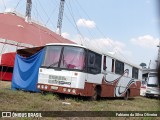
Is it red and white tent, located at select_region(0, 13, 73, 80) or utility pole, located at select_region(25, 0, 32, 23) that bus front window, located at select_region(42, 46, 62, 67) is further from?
utility pole, located at select_region(25, 0, 32, 23)

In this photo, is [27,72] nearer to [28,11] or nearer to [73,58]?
[73,58]

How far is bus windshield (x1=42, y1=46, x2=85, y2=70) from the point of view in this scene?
1158 centimetres

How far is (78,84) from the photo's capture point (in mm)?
11367

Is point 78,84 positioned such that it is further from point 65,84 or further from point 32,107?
point 32,107

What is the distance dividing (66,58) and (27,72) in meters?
2.67

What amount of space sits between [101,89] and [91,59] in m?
1.80

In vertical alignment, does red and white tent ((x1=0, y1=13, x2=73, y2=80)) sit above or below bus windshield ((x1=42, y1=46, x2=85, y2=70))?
above

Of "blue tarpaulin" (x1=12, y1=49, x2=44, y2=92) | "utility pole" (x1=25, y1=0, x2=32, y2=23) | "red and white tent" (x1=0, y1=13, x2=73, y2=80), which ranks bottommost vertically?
"blue tarpaulin" (x1=12, y1=49, x2=44, y2=92)


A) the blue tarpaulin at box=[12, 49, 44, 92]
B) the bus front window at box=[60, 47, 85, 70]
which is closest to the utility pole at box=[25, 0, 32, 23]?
the blue tarpaulin at box=[12, 49, 44, 92]

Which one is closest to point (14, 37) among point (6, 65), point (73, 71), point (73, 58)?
point (6, 65)

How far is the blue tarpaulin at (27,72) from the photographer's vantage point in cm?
1316

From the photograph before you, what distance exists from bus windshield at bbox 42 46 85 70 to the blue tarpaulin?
2.85 ft

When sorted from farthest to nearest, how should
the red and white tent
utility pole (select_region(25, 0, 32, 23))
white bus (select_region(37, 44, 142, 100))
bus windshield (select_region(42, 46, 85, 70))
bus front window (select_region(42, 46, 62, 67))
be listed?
utility pole (select_region(25, 0, 32, 23)) < the red and white tent < bus front window (select_region(42, 46, 62, 67)) < bus windshield (select_region(42, 46, 85, 70)) < white bus (select_region(37, 44, 142, 100))

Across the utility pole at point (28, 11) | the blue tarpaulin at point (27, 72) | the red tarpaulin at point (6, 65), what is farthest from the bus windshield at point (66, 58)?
the utility pole at point (28, 11)
